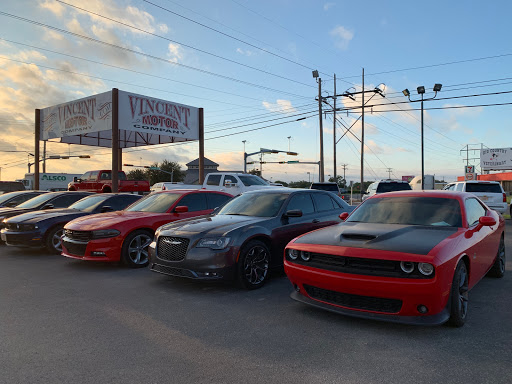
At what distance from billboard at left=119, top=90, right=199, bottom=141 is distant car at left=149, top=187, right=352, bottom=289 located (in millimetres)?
12301

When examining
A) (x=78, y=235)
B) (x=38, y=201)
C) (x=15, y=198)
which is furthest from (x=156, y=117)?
(x=78, y=235)

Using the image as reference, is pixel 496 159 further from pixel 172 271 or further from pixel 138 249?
pixel 172 271

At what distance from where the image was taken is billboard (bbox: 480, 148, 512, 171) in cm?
7388

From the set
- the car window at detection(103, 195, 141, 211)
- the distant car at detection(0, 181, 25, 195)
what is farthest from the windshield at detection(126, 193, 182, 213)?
the distant car at detection(0, 181, 25, 195)

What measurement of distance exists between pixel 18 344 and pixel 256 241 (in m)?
3.14

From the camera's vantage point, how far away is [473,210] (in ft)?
16.5

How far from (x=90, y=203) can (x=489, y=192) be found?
14759 millimetres

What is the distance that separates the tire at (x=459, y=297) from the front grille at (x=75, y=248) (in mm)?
6028

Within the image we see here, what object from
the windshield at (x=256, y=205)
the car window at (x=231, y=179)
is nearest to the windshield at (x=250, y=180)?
the car window at (x=231, y=179)

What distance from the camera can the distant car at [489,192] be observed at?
14.6 metres

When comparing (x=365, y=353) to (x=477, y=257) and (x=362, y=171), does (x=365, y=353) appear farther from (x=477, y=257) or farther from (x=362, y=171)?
(x=362, y=171)

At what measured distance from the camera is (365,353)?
10.6 feet

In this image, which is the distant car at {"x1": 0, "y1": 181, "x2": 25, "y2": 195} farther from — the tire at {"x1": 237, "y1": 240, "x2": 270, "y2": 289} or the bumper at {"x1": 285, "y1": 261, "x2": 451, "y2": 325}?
the bumper at {"x1": 285, "y1": 261, "x2": 451, "y2": 325}

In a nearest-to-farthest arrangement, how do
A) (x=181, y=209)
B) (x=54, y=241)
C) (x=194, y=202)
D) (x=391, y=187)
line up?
(x=181, y=209) < (x=194, y=202) < (x=54, y=241) < (x=391, y=187)
